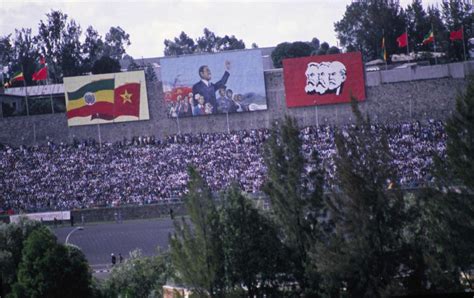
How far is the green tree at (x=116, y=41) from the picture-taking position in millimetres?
32281

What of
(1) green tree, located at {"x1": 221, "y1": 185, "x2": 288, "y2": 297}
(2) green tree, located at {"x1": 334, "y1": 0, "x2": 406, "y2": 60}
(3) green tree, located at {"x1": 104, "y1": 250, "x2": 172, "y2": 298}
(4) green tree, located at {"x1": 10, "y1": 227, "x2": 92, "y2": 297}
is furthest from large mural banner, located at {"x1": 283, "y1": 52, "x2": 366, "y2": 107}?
(1) green tree, located at {"x1": 221, "y1": 185, "x2": 288, "y2": 297}

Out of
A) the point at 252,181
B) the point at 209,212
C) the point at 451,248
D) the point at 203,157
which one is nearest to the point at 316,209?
the point at 209,212

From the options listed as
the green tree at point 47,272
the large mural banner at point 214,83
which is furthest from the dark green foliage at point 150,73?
the green tree at point 47,272

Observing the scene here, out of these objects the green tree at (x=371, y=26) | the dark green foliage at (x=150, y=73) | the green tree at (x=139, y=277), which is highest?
the green tree at (x=371, y=26)

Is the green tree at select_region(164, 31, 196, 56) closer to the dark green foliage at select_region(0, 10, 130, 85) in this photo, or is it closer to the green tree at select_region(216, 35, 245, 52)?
the green tree at select_region(216, 35, 245, 52)

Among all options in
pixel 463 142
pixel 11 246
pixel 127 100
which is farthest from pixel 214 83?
pixel 463 142

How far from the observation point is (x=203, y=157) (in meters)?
20.2

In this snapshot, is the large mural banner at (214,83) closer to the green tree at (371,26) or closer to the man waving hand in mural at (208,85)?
the man waving hand in mural at (208,85)

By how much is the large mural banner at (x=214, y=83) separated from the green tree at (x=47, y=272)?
12115mm

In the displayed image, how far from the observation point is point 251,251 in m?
8.26

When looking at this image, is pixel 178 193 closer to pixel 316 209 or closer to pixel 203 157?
pixel 203 157

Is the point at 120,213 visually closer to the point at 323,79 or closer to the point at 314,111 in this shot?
the point at 314,111

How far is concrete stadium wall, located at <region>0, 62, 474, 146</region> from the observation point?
21.9 m

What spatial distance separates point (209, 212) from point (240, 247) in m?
0.44
